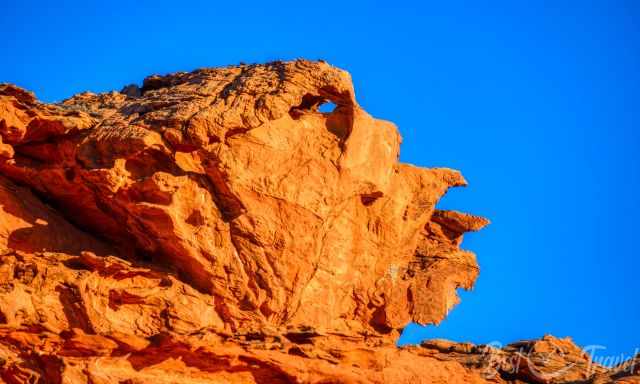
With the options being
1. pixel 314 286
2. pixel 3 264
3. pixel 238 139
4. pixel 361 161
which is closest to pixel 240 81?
pixel 238 139

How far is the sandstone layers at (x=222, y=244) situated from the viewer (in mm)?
25141

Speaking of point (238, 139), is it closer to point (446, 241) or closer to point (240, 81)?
point (240, 81)

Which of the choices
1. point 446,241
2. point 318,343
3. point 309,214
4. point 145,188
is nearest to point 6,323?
point 145,188

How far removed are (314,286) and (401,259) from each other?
14.7 ft

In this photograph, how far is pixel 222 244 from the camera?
29.0 m

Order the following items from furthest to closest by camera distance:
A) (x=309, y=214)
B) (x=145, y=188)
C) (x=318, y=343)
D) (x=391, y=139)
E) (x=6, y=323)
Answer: (x=391, y=139), (x=309, y=214), (x=145, y=188), (x=318, y=343), (x=6, y=323)

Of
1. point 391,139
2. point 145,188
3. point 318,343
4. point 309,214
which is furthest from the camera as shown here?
point 391,139

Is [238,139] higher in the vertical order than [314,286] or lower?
higher

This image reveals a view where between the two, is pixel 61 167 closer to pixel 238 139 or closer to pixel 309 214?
pixel 238 139

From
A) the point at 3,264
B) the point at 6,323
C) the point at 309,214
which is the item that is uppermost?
the point at 309,214

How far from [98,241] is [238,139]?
5.25 m

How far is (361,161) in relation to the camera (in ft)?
105

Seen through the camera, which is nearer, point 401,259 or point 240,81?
point 240,81

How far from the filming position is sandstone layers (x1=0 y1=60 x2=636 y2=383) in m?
25.1
